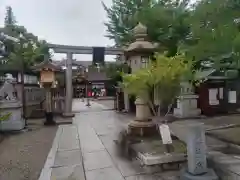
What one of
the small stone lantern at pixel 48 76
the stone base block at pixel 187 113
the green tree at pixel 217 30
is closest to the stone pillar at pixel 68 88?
the small stone lantern at pixel 48 76

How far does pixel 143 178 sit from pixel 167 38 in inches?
337

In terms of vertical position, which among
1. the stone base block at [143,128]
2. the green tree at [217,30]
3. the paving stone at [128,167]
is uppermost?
the green tree at [217,30]

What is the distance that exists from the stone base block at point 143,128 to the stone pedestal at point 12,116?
4.40m

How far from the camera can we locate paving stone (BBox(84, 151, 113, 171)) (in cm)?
433

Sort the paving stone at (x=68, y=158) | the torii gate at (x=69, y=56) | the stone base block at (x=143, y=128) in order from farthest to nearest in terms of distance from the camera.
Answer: the torii gate at (x=69, y=56) → the stone base block at (x=143, y=128) → the paving stone at (x=68, y=158)

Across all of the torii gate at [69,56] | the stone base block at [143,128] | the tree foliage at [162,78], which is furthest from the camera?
the torii gate at [69,56]

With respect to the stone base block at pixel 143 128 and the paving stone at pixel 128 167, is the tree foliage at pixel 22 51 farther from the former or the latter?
the paving stone at pixel 128 167

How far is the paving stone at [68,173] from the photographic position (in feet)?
12.6

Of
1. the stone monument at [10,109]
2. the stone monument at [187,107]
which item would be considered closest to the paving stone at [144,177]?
the stone monument at [10,109]

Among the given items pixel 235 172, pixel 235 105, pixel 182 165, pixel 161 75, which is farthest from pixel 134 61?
pixel 235 105

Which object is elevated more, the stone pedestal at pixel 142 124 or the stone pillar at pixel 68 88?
the stone pillar at pixel 68 88

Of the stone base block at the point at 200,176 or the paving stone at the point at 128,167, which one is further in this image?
the paving stone at the point at 128,167

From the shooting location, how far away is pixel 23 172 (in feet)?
14.4

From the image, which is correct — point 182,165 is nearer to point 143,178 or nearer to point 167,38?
point 143,178
